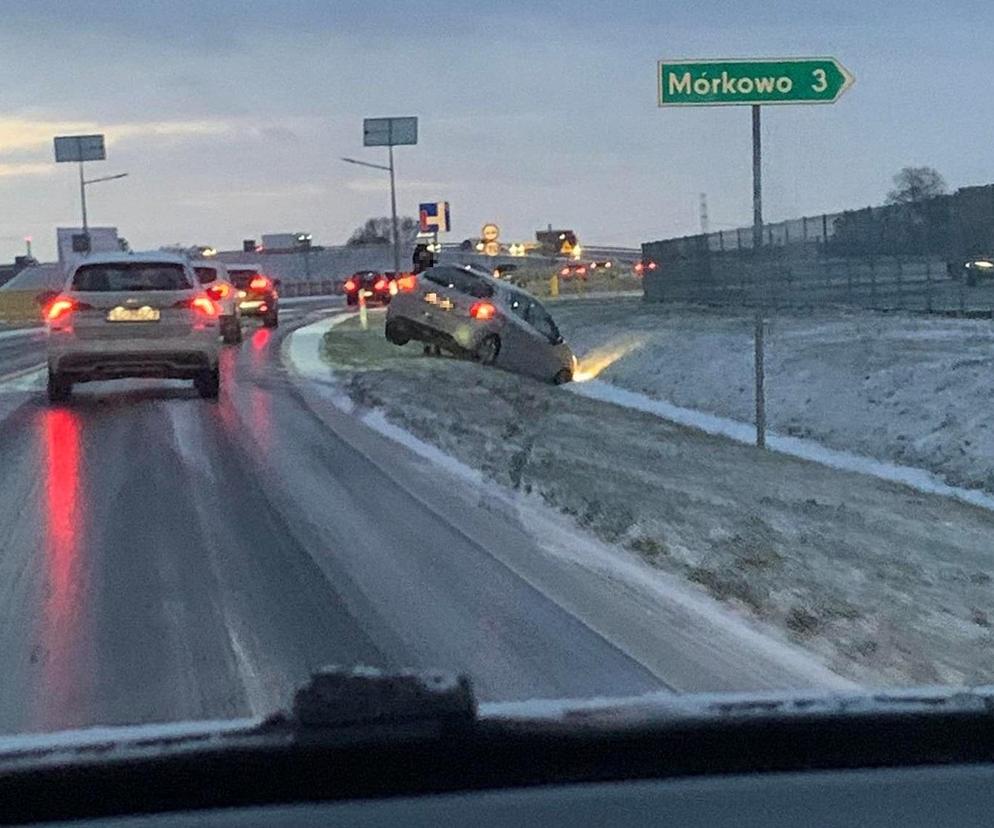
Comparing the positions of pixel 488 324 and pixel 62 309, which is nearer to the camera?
pixel 62 309

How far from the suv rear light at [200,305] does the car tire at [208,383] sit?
26.5 inches

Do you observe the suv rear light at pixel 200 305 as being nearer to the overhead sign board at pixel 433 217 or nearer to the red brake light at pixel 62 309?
the red brake light at pixel 62 309

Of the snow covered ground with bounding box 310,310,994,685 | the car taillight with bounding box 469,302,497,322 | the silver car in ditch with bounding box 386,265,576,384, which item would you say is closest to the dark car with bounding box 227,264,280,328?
the silver car in ditch with bounding box 386,265,576,384

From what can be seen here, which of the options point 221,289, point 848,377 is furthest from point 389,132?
point 848,377

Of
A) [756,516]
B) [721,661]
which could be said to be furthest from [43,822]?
[756,516]

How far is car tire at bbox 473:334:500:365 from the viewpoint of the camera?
26.3 meters

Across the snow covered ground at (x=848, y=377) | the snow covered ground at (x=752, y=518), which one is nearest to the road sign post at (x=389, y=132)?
the snow covered ground at (x=848, y=377)

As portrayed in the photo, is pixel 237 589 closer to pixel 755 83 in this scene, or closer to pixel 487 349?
pixel 755 83

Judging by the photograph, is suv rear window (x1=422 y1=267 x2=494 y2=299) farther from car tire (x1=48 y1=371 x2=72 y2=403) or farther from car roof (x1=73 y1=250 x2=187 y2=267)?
car tire (x1=48 y1=371 x2=72 y2=403)

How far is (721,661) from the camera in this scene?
7301mm

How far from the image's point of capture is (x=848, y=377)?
907 inches

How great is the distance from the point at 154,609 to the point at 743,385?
17.5 m

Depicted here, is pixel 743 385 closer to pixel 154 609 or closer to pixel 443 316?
pixel 443 316

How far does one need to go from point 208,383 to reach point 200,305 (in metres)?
1.07
